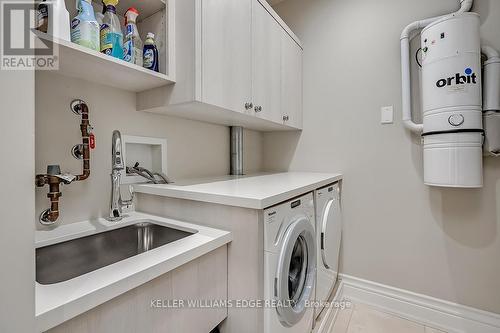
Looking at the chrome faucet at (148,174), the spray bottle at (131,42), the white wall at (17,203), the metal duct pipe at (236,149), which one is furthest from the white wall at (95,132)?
the white wall at (17,203)

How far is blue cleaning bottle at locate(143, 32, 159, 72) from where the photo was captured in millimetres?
1140

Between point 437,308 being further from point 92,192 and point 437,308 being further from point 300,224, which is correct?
point 92,192

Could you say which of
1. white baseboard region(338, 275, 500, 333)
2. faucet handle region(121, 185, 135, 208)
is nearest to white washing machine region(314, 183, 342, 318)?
white baseboard region(338, 275, 500, 333)

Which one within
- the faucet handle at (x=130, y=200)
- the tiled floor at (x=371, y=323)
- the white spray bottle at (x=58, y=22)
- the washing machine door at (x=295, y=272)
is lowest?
the tiled floor at (x=371, y=323)

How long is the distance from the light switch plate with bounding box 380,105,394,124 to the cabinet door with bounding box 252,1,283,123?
0.79 meters

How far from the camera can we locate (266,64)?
1688 mm

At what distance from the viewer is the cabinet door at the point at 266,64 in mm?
1574

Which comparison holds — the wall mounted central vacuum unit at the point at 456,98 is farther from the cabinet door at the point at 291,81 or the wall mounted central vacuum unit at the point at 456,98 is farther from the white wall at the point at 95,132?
the white wall at the point at 95,132

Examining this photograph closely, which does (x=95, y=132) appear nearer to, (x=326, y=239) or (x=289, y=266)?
(x=289, y=266)

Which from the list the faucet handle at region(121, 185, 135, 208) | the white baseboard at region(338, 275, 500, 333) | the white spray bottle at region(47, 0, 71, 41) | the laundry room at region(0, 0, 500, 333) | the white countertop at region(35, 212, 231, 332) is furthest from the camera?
the white baseboard at region(338, 275, 500, 333)

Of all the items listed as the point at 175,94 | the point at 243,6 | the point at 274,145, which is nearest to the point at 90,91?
the point at 175,94

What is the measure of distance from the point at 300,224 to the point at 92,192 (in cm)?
105

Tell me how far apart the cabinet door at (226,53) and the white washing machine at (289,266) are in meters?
0.68

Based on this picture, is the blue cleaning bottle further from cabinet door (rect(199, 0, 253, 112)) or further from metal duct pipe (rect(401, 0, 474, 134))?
metal duct pipe (rect(401, 0, 474, 134))
